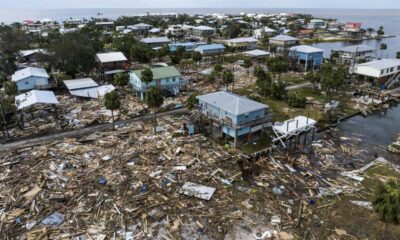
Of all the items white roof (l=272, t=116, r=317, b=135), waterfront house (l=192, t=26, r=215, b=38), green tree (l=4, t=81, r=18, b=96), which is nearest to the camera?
white roof (l=272, t=116, r=317, b=135)

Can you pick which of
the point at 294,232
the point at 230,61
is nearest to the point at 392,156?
the point at 294,232

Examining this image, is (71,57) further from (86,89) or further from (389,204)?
(389,204)

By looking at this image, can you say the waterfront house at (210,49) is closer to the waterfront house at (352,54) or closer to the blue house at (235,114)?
the waterfront house at (352,54)

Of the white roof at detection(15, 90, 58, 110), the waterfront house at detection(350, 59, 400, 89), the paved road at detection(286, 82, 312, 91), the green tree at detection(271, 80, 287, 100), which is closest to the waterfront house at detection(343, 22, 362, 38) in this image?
the waterfront house at detection(350, 59, 400, 89)

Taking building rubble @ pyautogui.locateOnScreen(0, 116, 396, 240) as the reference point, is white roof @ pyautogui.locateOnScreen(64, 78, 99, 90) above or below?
above

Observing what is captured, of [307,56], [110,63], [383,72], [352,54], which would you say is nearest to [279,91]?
[383,72]

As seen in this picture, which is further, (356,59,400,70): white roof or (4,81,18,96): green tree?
(356,59,400,70): white roof

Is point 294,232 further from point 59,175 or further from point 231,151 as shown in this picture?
point 59,175

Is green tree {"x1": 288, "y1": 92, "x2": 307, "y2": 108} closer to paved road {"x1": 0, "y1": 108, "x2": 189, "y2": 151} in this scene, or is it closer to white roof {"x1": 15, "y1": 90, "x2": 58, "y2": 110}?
paved road {"x1": 0, "y1": 108, "x2": 189, "y2": 151}
